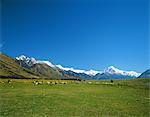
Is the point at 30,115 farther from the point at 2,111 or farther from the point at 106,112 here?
the point at 106,112

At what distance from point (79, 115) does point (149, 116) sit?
6963 millimetres

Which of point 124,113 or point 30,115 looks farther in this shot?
point 124,113

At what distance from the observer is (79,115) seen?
2436cm

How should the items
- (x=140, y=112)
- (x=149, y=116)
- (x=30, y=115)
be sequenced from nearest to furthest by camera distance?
(x=30, y=115) → (x=149, y=116) → (x=140, y=112)

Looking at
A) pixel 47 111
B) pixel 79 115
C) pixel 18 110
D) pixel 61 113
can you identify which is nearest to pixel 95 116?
pixel 79 115

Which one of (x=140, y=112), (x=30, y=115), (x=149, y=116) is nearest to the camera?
(x=30, y=115)

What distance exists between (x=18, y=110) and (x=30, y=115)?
11.0ft

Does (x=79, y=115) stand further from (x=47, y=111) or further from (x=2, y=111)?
(x=2, y=111)

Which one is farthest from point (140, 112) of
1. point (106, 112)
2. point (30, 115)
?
point (30, 115)

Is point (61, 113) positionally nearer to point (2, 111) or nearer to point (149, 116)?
point (2, 111)

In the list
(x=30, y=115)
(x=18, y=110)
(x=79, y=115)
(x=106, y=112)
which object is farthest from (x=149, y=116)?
(x=18, y=110)

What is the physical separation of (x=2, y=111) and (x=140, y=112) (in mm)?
14210

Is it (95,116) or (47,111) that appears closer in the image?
(95,116)

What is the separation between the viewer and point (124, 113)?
26516 millimetres
